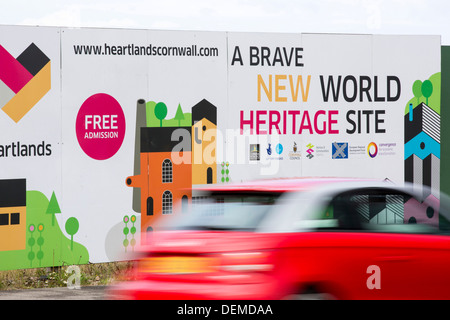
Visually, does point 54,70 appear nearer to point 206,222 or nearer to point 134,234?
point 134,234

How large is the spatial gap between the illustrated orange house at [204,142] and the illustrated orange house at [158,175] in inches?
5.4

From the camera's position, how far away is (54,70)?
11820 millimetres

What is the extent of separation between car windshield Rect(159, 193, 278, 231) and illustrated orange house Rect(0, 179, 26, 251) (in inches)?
217

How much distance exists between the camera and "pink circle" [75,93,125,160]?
12.0 m

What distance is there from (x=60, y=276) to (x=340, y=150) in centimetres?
501

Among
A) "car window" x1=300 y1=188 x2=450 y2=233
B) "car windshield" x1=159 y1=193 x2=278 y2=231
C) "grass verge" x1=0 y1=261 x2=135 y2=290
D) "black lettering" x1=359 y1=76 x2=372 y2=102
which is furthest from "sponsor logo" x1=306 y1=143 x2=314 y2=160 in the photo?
"car windshield" x1=159 y1=193 x2=278 y2=231

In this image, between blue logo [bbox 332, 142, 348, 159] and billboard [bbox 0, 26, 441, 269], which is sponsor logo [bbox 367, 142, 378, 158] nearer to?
billboard [bbox 0, 26, 441, 269]

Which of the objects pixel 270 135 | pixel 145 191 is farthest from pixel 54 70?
pixel 270 135

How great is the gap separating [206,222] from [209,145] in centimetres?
651

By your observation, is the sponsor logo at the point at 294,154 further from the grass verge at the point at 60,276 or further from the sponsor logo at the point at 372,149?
the grass verge at the point at 60,276

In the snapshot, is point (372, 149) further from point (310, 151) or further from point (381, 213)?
point (381, 213)

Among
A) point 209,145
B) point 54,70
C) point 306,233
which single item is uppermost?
point 54,70

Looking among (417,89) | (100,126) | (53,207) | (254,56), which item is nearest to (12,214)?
(53,207)

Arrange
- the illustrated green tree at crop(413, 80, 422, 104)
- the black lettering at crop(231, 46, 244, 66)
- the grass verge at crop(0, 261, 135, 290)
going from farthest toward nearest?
the illustrated green tree at crop(413, 80, 422, 104)
the black lettering at crop(231, 46, 244, 66)
the grass verge at crop(0, 261, 135, 290)
